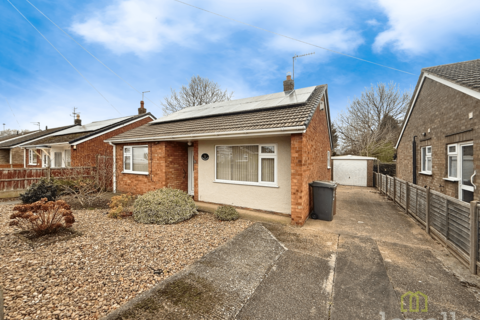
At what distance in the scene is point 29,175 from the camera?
929 cm

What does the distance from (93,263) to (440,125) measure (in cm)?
1143

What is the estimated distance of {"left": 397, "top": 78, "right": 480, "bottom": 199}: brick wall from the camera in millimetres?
6051

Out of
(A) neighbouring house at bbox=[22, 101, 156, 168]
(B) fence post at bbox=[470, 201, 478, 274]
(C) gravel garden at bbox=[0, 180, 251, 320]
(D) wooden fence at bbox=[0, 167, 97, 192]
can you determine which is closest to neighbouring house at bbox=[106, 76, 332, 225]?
(C) gravel garden at bbox=[0, 180, 251, 320]

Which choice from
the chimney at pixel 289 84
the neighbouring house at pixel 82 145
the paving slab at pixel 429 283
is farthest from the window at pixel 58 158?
the paving slab at pixel 429 283

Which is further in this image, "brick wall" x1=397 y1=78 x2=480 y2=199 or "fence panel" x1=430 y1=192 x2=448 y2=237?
"brick wall" x1=397 y1=78 x2=480 y2=199

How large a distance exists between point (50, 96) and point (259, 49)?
11401 mm

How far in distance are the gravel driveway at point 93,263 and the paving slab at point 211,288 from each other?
23 centimetres

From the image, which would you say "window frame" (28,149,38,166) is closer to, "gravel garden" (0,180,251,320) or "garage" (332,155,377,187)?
"gravel garden" (0,180,251,320)

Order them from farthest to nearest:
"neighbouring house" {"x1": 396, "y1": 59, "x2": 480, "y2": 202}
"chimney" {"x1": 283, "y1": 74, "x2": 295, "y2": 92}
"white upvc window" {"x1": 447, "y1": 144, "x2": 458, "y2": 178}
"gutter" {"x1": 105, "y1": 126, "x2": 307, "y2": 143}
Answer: "chimney" {"x1": 283, "y1": 74, "x2": 295, "y2": 92}, "white upvc window" {"x1": 447, "y1": 144, "x2": 458, "y2": 178}, "neighbouring house" {"x1": 396, "y1": 59, "x2": 480, "y2": 202}, "gutter" {"x1": 105, "y1": 126, "x2": 307, "y2": 143}

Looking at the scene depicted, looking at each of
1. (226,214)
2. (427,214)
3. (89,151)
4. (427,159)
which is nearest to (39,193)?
(226,214)

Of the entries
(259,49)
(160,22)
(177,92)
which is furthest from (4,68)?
(177,92)

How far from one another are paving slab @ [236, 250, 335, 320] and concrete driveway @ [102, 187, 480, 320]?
0.01 m

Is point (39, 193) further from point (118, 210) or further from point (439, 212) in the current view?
point (439, 212)

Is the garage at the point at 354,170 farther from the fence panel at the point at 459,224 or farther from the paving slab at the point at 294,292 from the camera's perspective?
the paving slab at the point at 294,292
